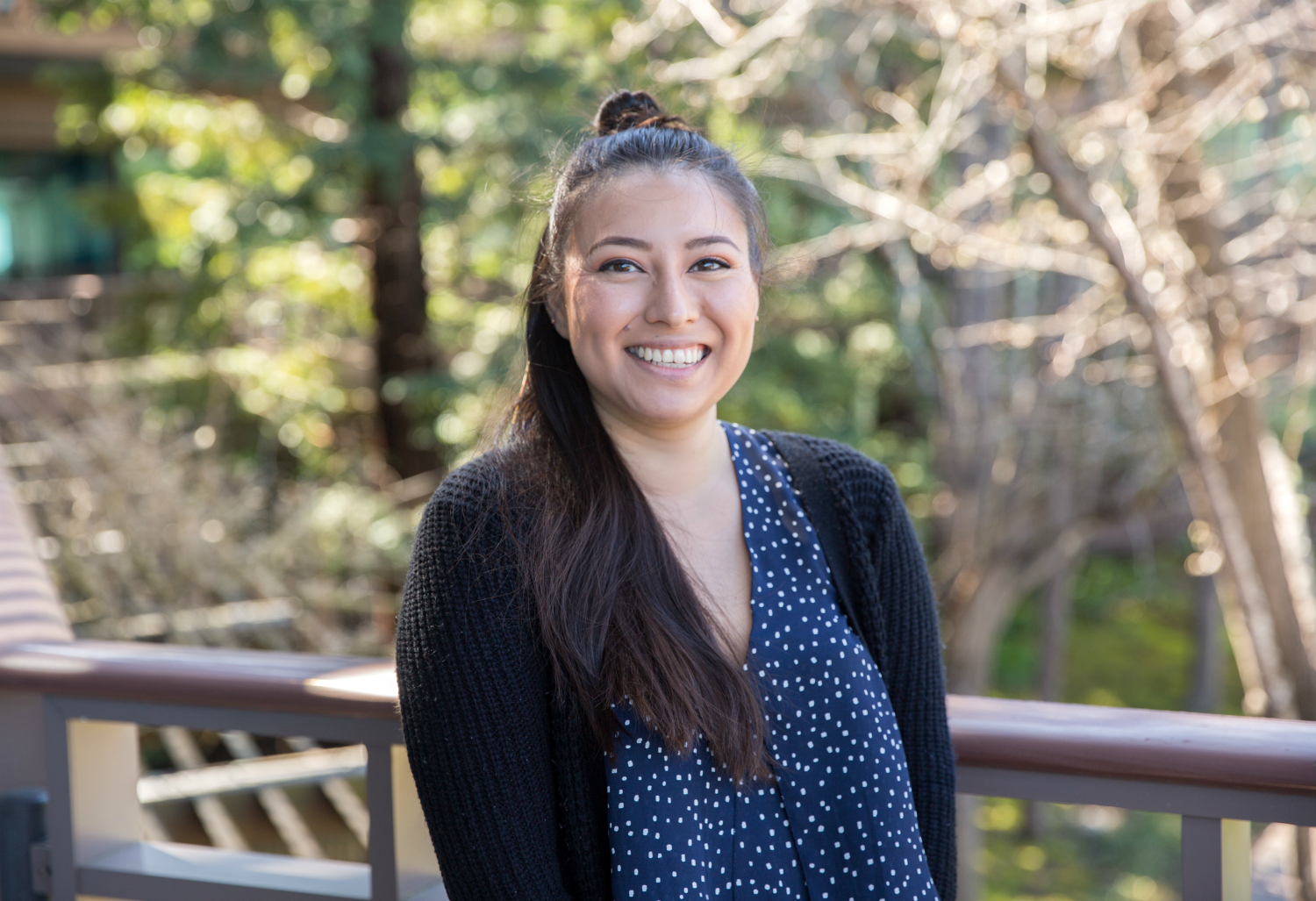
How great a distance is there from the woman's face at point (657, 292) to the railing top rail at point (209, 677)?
49 cm

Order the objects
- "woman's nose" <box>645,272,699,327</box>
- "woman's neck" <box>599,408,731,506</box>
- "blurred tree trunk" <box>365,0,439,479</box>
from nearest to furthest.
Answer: "woman's nose" <box>645,272,699,327</box>
"woman's neck" <box>599,408,731,506</box>
"blurred tree trunk" <box>365,0,439,479</box>

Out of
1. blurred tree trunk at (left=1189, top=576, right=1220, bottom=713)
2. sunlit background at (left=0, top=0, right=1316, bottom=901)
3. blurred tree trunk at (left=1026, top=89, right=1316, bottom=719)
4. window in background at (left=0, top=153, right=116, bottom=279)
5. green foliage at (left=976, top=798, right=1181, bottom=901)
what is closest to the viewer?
blurred tree trunk at (left=1026, top=89, right=1316, bottom=719)

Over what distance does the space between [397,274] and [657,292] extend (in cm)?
551

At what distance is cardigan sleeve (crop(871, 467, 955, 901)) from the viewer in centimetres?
139

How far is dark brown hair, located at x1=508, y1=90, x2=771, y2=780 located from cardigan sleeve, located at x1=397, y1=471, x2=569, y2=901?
0.05 metres

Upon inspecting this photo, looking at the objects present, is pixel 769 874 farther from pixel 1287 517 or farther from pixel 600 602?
pixel 1287 517

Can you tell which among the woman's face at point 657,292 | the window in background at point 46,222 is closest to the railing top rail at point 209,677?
the woman's face at point 657,292

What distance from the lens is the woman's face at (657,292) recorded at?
53.8 inches

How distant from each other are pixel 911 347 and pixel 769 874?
509 centimetres

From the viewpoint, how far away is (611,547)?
1.36 m

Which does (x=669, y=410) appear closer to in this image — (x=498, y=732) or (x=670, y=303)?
(x=670, y=303)

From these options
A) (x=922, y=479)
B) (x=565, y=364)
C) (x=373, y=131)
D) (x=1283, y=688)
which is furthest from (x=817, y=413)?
(x=565, y=364)

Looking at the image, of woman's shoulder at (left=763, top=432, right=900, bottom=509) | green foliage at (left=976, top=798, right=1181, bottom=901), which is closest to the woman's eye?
woman's shoulder at (left=763, top=432, right=900, bottom=509)

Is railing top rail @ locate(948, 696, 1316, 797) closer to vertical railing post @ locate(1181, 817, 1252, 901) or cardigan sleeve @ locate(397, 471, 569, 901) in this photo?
vertical railing post @ locate(1181, 817, 1252, 901)
